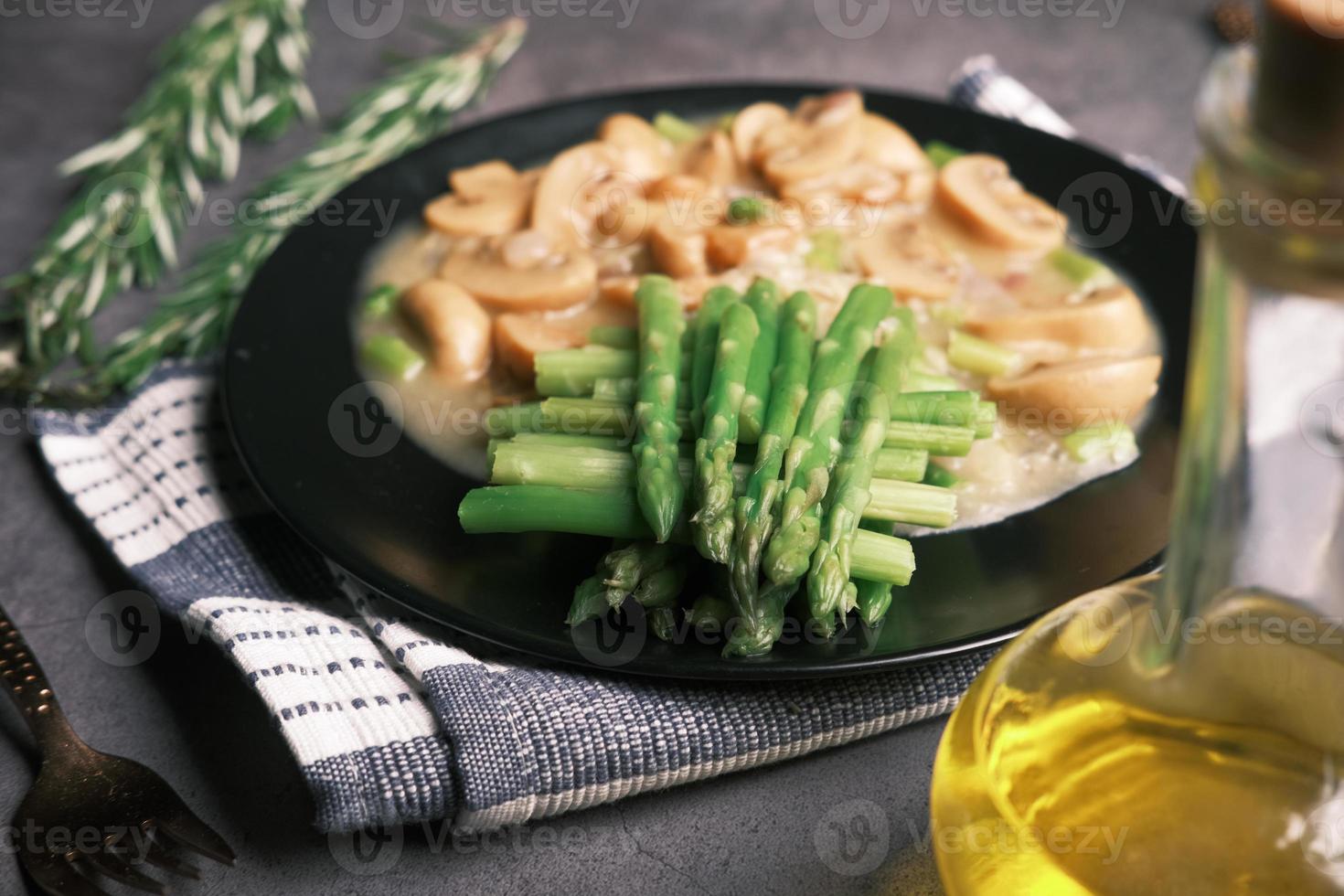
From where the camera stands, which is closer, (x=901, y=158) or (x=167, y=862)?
(x=167, y=862)

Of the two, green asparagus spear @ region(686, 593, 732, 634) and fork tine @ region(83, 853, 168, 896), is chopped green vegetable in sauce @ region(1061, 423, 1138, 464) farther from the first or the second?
fork tine @ region(83, 853, 168, 896)

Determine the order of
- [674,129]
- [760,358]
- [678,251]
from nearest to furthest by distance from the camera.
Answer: [760,358] < [678,251] < [674,129]

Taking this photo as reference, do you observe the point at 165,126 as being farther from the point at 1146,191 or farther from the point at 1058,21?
the point at 1058,21

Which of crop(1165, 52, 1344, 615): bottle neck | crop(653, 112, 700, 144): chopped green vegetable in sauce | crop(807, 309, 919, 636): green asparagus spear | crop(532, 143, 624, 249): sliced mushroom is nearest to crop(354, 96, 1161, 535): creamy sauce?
crop(532, 143, 624, 249): sliced mushroom

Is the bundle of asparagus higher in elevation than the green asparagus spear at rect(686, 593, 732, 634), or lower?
higher

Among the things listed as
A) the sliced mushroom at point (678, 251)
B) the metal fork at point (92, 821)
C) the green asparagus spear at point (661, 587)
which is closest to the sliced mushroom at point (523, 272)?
the sliced mushroom at point (678, 251)

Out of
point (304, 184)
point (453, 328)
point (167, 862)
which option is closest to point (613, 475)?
point (453, 328)

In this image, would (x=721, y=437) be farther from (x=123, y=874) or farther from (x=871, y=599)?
(x=123, y=874)
